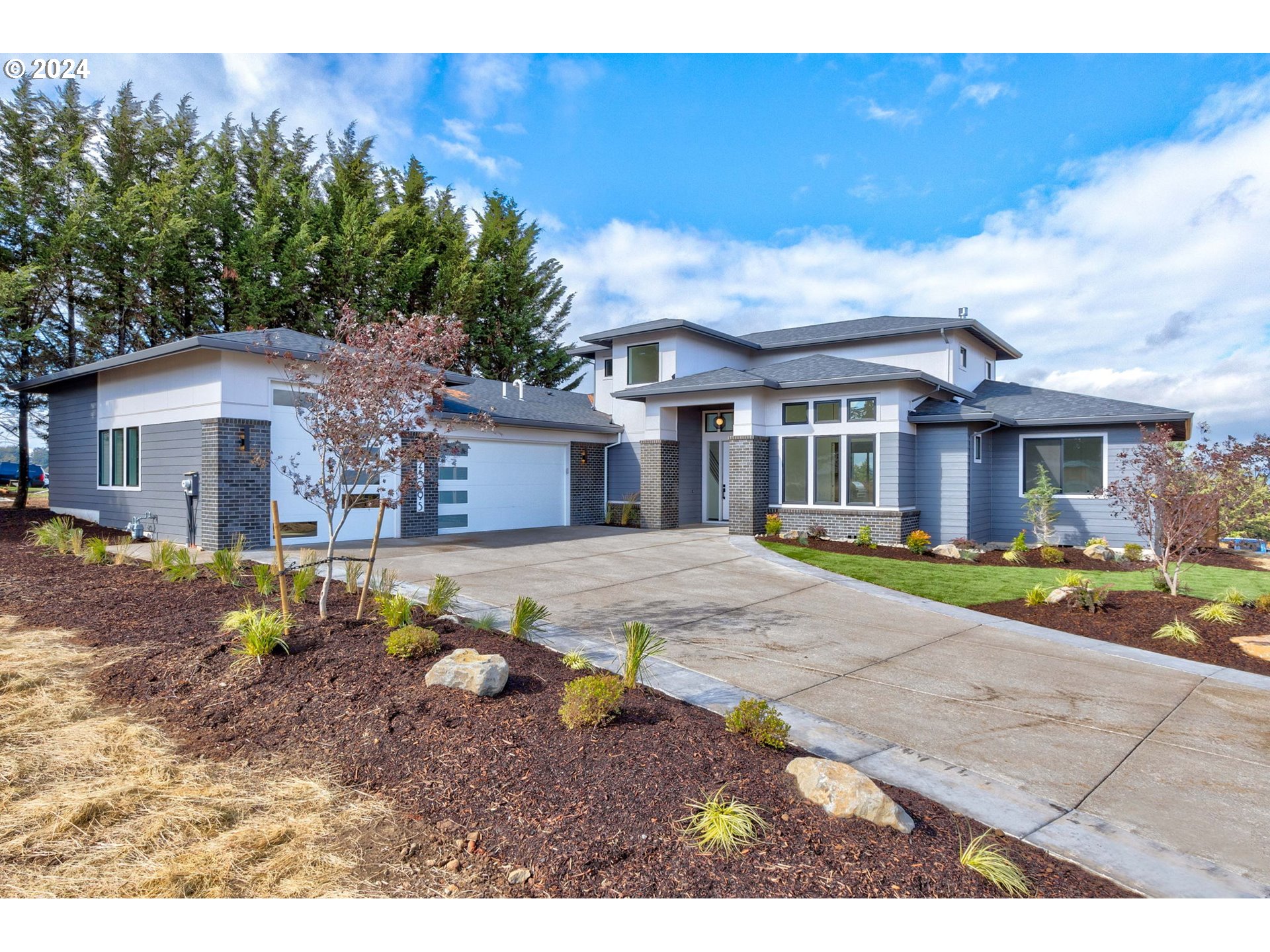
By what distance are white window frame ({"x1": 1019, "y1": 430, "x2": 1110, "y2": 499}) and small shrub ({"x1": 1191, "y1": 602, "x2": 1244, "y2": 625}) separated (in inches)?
288

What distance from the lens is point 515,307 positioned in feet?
98.9

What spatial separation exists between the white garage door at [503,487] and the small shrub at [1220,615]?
41.2 feet

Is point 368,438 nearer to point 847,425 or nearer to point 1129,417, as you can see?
point 847,425

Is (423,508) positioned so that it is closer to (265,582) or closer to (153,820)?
(265,582)

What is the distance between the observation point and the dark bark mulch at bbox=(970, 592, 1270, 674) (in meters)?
6.46

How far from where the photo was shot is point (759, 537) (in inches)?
564

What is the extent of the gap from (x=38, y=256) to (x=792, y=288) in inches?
848

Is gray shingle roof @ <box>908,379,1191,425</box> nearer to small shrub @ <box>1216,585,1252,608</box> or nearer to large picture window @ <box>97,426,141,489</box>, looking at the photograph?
small shrub @ <box>1216,585,1252,608</box>

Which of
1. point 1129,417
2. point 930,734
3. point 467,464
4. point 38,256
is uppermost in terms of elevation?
point 38,256

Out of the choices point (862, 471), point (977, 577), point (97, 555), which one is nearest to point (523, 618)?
point (97, 555)

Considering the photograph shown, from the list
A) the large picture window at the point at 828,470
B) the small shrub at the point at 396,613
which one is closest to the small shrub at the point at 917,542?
the large picture window at the point at 828,470

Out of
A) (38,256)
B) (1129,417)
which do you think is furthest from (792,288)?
(38,256)

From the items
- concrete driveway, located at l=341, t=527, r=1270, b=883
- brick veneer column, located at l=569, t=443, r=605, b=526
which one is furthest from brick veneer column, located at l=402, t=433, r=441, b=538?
brick veneer column, located at l=569, t=443, r=605, b=526

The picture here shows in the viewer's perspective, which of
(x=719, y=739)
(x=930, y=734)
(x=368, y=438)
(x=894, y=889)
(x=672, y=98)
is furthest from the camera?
(x=672, y=98)
